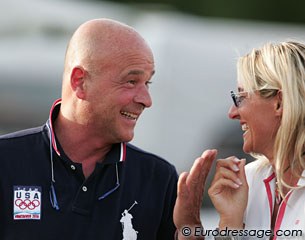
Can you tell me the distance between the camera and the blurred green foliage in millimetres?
14344

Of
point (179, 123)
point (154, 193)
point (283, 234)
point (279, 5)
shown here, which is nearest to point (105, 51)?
point (154, 193)

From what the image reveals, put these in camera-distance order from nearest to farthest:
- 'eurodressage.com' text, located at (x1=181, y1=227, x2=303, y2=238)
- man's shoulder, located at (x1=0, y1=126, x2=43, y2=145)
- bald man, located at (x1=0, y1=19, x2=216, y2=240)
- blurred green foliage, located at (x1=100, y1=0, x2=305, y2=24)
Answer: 1. 'eurodressage.com' text, located at (x1=181, y1=227, x2=303, y2=238)
2. bald man, located at (x1=0, y1=19, x2=216, y2=240)
3. man's shoulder, located at (x1=0, y1=126, x2=43, y2=145)
4. blurred green foliage, located at (x1=100, y1=0, x2=305, y2=24)

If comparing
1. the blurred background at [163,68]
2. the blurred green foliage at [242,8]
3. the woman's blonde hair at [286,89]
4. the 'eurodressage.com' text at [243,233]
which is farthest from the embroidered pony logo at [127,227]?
the blurred green foliage at [242,8]

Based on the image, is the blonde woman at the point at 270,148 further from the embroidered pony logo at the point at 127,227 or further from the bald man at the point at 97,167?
the embroidered pony logo at the point at 127,227

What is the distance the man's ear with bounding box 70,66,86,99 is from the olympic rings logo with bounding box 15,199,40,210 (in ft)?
2.02

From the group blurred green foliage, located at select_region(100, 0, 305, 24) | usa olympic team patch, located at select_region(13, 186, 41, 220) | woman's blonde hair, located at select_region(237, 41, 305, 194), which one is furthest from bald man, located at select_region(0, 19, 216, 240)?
blurred green foliage, located at select_region(100, 0, 305, 24)

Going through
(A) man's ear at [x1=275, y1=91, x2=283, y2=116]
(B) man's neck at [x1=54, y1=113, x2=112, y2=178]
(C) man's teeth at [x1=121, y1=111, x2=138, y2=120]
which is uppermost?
(A) man's ear at [x1=275, y1=91, x2=283, y2=116]

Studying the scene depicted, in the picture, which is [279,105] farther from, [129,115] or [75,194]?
[75,194]

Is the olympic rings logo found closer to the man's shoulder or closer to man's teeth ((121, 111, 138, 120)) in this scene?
the man's shoulder

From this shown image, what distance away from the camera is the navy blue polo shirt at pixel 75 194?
194 inches

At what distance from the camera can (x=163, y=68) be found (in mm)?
9672

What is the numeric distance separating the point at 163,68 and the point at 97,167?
15.2ft

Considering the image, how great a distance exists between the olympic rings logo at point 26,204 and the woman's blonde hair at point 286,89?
3.94 feet

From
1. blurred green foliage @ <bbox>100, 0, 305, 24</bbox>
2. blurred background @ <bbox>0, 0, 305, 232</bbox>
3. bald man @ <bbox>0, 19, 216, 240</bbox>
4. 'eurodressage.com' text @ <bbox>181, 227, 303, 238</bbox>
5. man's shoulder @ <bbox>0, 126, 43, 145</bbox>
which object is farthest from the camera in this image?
blurred green foliage @ <bbox>100, 0, 305, 24</bbox>
